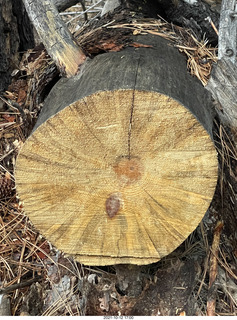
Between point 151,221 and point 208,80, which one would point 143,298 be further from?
point 208,80

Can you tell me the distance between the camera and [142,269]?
6.98 ft

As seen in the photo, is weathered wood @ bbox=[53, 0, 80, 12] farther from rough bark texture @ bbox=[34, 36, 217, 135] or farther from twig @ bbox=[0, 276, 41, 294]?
twig @ bbox=[0, 276, 41, 294]

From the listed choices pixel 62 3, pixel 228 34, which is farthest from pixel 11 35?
pixel 228 34

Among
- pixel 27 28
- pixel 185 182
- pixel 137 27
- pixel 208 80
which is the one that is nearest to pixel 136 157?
pixel 185 182

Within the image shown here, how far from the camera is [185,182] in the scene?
5.62 feet

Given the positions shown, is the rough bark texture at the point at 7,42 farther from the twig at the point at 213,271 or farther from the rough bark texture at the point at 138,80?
the twig at the point at 213,271

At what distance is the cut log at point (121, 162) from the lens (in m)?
1.59

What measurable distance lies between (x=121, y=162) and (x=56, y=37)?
0.83 metres

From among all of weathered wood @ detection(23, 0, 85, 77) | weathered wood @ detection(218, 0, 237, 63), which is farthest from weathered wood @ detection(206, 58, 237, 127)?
weathered wood @ detection(23, 0, 85, 77)

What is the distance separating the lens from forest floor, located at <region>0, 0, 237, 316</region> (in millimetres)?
2049

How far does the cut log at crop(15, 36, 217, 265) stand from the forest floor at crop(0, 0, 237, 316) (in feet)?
0.85

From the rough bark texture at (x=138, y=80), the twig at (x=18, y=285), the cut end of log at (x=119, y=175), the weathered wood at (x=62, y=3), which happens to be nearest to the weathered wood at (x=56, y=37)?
the rough bark texture at (x=138, y=80)

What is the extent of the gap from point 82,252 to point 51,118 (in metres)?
0.70

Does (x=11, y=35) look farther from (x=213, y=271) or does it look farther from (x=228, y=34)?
(x=213, y=271)
